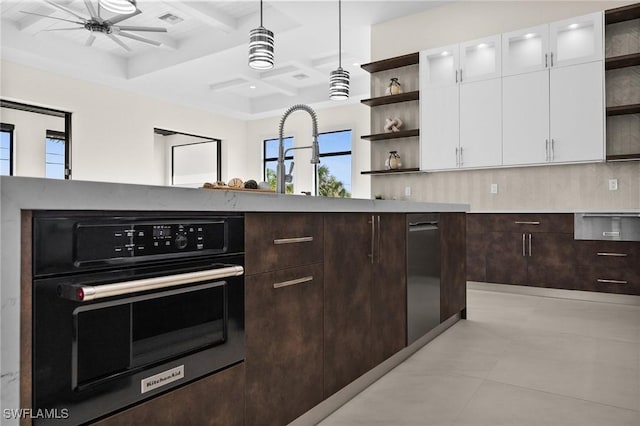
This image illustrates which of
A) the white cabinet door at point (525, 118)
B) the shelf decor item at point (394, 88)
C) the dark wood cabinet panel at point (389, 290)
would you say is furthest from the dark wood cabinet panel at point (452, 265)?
the shelf decor item at point (394, 88)

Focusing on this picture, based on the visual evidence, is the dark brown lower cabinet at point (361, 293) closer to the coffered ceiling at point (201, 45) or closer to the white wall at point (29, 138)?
the coffered ceiling at point (201, 45)

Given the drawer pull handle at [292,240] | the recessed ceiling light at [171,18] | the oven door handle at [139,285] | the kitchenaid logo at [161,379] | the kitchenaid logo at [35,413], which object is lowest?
the kitchenaid logo at [161,379]

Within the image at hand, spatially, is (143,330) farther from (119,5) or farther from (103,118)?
(103,118)

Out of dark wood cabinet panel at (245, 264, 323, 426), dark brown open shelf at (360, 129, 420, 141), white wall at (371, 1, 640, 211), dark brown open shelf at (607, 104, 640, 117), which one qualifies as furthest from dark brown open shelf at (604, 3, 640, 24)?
dark wood cabinet panel at (245, 264, 323, 426)

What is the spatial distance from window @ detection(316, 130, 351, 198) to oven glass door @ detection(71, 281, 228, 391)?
7515 millimetres

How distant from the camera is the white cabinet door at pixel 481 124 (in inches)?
176

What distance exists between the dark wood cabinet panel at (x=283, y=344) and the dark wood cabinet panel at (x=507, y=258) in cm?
334

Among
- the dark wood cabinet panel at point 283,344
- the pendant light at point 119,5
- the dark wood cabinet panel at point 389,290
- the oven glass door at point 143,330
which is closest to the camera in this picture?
the oven glass door at point 143,330

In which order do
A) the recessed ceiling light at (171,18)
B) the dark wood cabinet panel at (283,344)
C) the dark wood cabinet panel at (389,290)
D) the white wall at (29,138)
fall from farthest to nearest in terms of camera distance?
1. the white wall at (29,138)
2. the recessed ceiling light at (171,18)
3. the dark wood cabinet panel at (389,290)
4. the dark wood cabinet panel at (283,344)

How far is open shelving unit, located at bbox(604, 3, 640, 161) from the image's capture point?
12.7 ft

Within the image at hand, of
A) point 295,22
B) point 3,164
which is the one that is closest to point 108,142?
point 3,164

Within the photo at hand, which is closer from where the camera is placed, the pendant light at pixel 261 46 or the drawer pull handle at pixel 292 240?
the drawer pull handle at pixel 292 240

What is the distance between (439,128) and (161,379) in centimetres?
442

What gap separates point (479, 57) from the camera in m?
4.66
